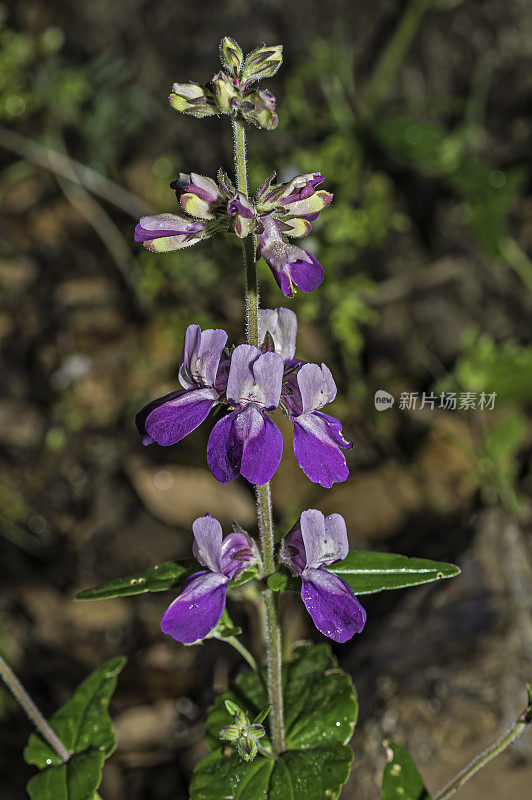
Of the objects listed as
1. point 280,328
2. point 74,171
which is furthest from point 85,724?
point 74,171

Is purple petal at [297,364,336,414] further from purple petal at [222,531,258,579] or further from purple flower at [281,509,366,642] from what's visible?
purple petal at [222,531,258,579]

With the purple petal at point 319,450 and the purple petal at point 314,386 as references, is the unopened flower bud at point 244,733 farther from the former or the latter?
the purple petal at point 314,386

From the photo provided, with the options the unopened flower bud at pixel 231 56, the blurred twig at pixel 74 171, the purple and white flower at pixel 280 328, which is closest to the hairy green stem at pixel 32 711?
the purple and white flower at pixel 280 328

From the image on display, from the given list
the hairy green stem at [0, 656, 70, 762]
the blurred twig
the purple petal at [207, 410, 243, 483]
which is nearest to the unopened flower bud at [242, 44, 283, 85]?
the purple petal at [207, 410, 243, 483]

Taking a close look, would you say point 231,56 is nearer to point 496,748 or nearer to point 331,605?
point 331,605

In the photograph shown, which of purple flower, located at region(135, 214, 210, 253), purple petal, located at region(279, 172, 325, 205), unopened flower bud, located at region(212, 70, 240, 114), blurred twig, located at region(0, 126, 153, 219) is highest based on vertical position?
blurred twig, located at region(0, 126, 153, 219)
